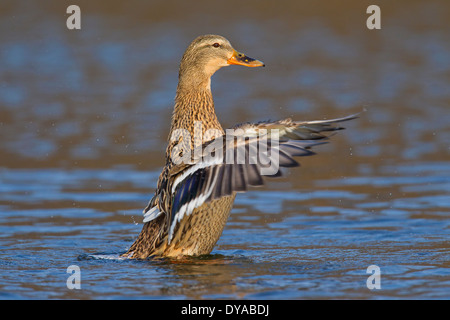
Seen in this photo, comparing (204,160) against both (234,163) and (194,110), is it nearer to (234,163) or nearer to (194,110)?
(234,163)

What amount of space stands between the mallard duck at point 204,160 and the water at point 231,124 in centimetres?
24

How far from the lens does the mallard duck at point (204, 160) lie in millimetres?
6027

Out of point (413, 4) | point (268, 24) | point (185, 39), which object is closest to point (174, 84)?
point (185, 39)

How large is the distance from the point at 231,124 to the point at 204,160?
19.4 feet

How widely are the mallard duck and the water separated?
0.79 feet

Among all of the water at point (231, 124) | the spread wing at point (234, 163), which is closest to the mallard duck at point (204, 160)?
the spread wing at point (234, 163)

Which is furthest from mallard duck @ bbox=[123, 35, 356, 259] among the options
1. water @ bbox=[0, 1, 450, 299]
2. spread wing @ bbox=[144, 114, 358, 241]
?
water @ bbox=[0, 1, 450, 299]

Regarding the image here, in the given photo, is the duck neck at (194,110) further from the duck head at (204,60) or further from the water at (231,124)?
the water at (231,124)

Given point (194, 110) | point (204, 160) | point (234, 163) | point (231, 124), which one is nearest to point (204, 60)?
point (194, 110)

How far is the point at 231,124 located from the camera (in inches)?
477

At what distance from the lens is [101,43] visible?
1717cm

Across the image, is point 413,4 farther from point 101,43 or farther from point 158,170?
point 158,170

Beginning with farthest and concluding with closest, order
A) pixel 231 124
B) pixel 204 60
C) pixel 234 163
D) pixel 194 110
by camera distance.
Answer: pixel 231 124
pixel 204 60
pixel 194 110
pixel 234 163

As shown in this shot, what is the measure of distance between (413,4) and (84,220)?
12332 millimetres
